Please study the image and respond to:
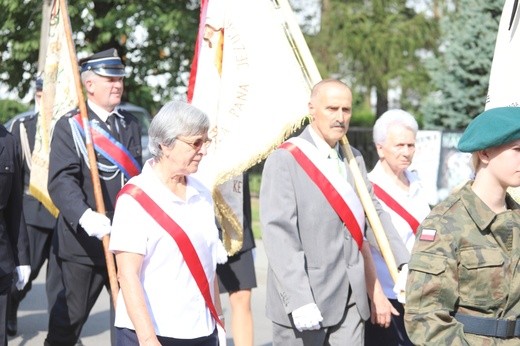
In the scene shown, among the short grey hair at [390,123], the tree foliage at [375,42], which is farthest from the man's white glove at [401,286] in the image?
the tree foliage at [375,42]

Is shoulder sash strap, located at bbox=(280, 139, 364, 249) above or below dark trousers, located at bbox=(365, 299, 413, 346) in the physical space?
above

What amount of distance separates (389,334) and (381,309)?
1.77 ft

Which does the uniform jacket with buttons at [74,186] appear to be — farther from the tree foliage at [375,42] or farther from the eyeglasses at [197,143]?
the tree foliage at [375,42]

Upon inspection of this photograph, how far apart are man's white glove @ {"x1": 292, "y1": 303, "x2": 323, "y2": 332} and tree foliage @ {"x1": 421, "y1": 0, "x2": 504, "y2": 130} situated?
15701mm

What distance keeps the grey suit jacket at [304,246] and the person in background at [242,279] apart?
178 cm

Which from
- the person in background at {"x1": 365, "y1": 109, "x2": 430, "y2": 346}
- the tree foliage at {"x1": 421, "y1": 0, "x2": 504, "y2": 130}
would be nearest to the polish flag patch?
the person in background at {"x1": 365, "y1": 109, "x2": 430, "y2": 346}

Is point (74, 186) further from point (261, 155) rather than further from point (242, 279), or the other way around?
point (242, 279)

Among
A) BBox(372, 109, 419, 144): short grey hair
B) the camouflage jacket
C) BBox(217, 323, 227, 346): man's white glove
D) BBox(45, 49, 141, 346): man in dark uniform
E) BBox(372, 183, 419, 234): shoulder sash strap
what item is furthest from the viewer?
BBox(45, 49, 141, 346): man in dark uniform

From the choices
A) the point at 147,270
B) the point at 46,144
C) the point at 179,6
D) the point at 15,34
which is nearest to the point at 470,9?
the point at 179,6

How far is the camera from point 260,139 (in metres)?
6.03

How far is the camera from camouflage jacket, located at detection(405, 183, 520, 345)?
11.6 feet

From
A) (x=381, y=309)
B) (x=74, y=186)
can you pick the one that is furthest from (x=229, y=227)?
(x=381, y=309)

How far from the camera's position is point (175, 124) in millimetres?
4469

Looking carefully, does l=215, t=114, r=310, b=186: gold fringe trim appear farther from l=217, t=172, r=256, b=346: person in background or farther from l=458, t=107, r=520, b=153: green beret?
l=458, t=107, r=520, b=153: green beret
